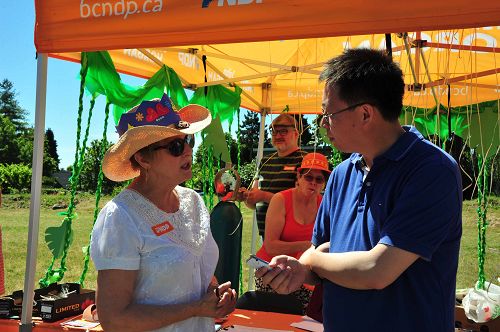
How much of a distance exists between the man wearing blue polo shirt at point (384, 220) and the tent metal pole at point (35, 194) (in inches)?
54.5

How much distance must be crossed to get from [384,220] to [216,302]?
69 centimetres

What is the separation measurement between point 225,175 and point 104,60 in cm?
101

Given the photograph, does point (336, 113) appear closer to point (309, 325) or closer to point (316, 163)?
point (309, 325)

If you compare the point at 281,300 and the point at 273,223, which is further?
the point at 273,223

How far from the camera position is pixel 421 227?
115 centimetres

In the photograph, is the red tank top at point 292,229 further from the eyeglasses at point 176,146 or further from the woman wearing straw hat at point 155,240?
the eyeglasses at point 176,146

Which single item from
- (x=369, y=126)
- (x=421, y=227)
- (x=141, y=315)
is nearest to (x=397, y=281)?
(x=421, y=227)

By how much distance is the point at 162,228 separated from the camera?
157cm

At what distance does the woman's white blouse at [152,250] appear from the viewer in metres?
1.45

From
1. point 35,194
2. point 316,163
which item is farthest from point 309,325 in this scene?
point 35,194

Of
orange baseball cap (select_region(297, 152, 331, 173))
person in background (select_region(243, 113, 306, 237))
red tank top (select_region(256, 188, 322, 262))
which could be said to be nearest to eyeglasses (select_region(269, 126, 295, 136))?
person in background (select_region(243, 113, 306, 237))

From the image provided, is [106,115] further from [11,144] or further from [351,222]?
[11,144]

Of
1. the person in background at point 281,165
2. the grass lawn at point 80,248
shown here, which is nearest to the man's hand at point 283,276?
the grass lawn at point 80,248

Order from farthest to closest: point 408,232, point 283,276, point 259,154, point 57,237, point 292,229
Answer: point 259,154 < point 292,229 < point 57,237 < point 283,276 < point 408,232
